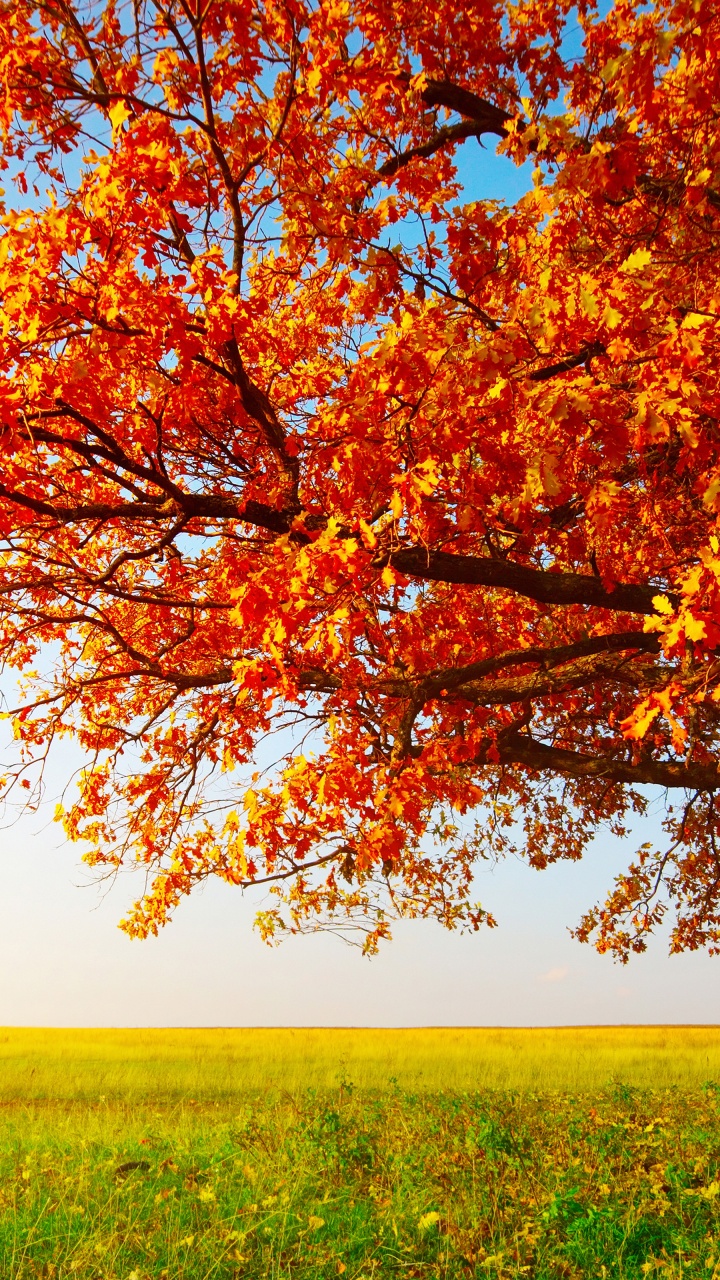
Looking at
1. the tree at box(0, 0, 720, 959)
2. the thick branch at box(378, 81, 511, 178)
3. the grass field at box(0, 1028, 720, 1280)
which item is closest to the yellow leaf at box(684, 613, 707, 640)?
the tree at box(0, 0, 720, 959)

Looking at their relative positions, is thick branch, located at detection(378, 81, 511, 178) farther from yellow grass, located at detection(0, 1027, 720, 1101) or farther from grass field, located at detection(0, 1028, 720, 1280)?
yellow grass, located at detection(0, 1027, 720, 1101)

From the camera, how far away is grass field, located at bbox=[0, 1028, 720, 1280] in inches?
253

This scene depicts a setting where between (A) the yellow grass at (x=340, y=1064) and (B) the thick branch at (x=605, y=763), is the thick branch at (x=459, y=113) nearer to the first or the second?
(B) the thick branch at (x=605, y=763)

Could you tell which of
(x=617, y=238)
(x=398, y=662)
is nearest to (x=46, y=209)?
(x=617, y=238)

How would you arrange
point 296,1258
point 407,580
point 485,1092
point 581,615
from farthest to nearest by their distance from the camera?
point 581,615
point 485,1092
point 407,580
point 296,1258

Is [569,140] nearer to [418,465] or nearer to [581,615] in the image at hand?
[418,465]

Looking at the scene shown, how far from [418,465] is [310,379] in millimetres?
4255

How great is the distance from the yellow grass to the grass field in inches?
103

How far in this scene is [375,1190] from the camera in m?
7.51

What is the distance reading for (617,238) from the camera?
32.4 feet

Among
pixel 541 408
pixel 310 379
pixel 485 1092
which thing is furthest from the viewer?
pixel 485 1092

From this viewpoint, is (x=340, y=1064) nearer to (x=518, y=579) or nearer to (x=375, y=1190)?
(x=375, y=1190)

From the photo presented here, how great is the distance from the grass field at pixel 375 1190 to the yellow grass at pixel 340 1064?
263 cm

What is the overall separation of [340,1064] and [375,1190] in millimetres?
12288
